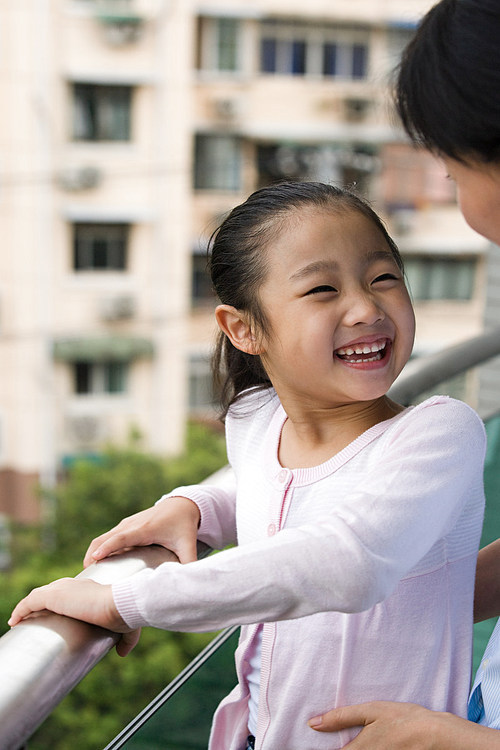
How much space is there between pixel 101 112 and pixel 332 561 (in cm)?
1230

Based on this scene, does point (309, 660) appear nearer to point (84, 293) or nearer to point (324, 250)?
point (324, 250)

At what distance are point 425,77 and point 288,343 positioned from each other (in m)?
0.30

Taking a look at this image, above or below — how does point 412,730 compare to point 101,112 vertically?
above

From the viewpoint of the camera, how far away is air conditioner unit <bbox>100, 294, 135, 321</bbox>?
1257 centimetres

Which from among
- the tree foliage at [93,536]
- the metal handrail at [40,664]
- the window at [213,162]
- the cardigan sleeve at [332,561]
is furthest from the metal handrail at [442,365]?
the window at [213,162]

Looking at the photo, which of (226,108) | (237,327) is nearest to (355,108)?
(226,108)

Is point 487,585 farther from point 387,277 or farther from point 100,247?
point 100,247

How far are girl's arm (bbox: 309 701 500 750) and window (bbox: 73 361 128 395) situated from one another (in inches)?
482

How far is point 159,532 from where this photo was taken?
97 centimetres

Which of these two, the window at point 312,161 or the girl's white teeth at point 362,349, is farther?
the window at point 312,161

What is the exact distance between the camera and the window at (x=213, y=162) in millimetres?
12414

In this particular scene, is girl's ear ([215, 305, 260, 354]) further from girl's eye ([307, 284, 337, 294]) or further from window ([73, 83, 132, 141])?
window ([73, 83, 132, 141])

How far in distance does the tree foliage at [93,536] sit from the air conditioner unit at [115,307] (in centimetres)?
187

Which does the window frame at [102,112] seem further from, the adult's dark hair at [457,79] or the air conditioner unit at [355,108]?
the adult's dark hair at [457,79]
